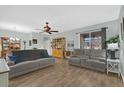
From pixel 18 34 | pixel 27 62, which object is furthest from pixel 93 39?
pixel 18 34

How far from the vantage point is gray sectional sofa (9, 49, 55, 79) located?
3.58 metres

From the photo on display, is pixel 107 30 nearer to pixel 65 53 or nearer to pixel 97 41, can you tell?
pixel 97 41

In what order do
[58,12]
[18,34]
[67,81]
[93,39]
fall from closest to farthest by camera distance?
[67,81] < [58,12] < [93,39] < [18,34]

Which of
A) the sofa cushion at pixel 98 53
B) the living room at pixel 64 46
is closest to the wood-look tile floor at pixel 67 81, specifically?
the living room at pixel 64 46

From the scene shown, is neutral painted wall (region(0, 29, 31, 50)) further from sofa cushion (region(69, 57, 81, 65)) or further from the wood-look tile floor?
the wood-look tile floor

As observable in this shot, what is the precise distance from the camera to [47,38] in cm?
1038

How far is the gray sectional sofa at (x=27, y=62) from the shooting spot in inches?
141

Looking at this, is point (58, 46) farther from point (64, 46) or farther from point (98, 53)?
point (98, 53)

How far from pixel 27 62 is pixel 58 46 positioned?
5.05 m

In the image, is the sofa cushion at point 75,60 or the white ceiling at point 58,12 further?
the sofa cushion at point 75,60

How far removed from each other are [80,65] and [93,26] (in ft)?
8.75

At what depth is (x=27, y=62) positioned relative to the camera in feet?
13.7

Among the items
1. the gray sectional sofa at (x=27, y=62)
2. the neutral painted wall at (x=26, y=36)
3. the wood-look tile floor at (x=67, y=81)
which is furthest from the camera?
the neutral painted wall at (x=26, y=36)

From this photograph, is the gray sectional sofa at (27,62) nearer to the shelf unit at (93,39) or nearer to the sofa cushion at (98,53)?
the sofa cushion at (98,53)
